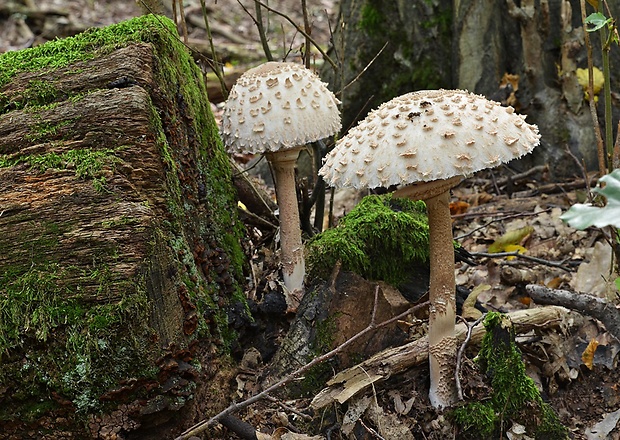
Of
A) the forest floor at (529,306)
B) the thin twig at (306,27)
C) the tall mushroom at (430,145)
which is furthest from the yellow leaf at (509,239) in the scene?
the tall mushroom at (430,145)

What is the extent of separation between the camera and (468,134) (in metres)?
2.45

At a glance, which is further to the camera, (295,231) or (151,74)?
(295,231)

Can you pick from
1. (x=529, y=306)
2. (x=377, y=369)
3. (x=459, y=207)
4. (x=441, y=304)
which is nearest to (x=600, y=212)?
(x=441, y=304)

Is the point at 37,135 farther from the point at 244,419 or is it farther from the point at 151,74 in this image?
the point at 244,419

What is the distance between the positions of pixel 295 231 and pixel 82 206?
1533 mm

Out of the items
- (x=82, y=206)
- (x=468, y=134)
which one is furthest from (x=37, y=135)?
(x=468, y=134)

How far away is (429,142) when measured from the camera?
2.43 m

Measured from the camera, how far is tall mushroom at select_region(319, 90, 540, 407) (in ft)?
7.88

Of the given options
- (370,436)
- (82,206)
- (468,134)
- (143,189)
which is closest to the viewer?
(468,134)

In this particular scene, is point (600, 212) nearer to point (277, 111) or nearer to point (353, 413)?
point (353, 413)

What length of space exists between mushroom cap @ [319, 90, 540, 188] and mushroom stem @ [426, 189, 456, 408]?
15.8 inches

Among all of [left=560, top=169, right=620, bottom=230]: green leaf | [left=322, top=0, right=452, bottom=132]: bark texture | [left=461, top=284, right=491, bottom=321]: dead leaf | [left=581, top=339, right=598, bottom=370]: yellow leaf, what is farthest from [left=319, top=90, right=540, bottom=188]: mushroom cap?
[left=322, top=0, right=452, bottom=132]: bark texture

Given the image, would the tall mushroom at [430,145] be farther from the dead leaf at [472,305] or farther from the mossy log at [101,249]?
the dead leaf at [472,305]

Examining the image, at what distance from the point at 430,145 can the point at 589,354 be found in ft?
6.45
